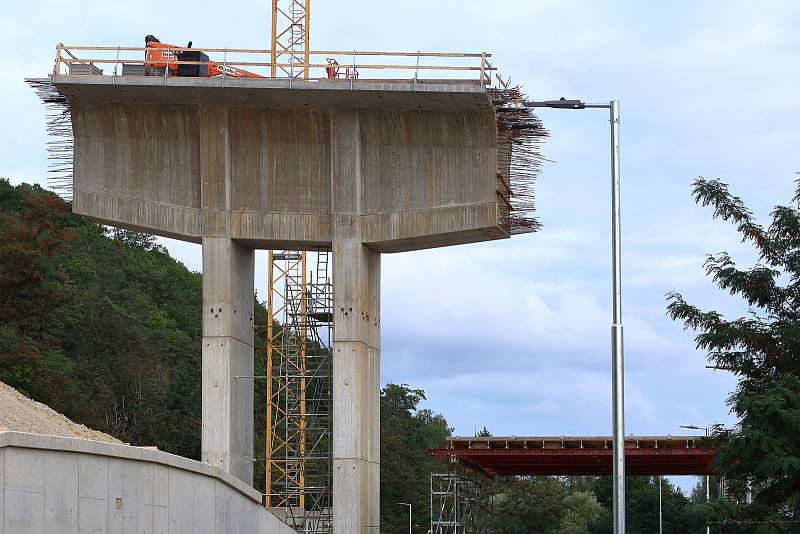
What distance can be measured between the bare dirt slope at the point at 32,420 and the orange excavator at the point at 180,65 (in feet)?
36.2

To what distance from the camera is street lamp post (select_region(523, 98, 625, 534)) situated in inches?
883

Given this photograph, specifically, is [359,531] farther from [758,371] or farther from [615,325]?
[615,325]

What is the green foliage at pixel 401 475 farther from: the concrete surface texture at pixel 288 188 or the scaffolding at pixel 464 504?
the concrete surface texture at pixel 288 188

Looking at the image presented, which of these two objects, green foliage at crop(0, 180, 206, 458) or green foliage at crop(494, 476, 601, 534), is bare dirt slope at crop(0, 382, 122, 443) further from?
green foliage at crop(494, 476, 601, 534)

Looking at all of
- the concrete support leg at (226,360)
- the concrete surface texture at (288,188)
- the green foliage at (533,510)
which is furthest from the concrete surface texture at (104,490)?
the green foliage at (533,510)

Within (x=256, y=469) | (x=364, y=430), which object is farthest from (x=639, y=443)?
(x=256, y=469)

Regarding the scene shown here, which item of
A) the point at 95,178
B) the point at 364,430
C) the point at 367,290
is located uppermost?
the point at 95,178

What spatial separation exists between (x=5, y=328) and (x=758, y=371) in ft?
189

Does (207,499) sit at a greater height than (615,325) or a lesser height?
lesser

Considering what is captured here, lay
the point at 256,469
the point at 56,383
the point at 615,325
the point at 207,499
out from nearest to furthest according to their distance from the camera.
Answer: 1. the point at 615,325
2. the point at 207,499
3. the point at 56,383
4. the point at 256,469

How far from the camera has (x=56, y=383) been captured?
7794cm

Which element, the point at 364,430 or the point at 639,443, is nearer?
the point at 364,430

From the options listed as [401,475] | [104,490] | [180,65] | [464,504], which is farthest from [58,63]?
[401,475]

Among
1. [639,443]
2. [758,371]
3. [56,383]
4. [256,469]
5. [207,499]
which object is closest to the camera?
[758,371]
